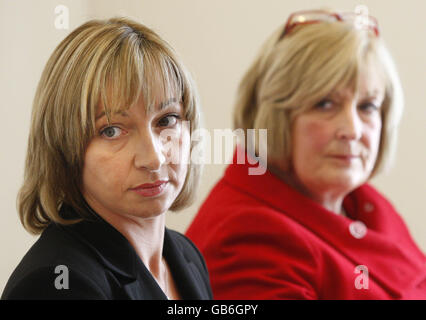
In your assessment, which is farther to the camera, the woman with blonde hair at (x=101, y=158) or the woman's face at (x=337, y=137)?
the woman's face at (x=337, y=137)

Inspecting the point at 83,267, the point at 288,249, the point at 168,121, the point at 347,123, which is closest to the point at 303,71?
the point at 347,123

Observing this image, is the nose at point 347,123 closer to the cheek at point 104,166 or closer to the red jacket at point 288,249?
the red jacket at point 288,249

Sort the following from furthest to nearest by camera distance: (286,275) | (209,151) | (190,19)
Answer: (209,151) → (190,19) → (286,275)

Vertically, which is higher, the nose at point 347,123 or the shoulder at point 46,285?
the nose at point 347,123

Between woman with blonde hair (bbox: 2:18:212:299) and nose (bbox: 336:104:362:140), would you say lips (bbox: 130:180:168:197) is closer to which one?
woman with blonde hair (bbox: 2:18:212:299)

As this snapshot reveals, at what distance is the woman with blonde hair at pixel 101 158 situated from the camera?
1.86ft

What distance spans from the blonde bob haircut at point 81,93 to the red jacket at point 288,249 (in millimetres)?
331

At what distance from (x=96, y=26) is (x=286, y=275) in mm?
453

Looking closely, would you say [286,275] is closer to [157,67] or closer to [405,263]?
[405,263]

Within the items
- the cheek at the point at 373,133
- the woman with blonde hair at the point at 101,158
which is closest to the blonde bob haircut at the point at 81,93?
the woman with blonde hair at the point at 101,158

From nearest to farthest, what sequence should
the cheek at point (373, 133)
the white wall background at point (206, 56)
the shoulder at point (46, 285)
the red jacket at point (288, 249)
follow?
the shoulder at point (46, 285) < the white wall background at point (206, 56) < the red jacket at point (288, 249) < the cheek at point (373, 133)
